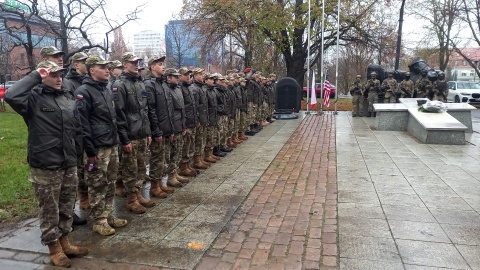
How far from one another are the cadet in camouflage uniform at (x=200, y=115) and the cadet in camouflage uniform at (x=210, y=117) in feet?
0.59

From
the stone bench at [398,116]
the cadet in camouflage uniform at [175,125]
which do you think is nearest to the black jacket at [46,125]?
the cadet in camouflage uniform at [175,125]

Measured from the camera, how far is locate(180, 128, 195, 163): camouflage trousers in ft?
21.3

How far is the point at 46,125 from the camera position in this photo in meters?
3.34

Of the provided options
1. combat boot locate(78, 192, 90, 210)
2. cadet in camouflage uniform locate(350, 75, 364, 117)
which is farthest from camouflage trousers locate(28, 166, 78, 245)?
cadet in camouflage uniform locate(350, 75, 364, 117)

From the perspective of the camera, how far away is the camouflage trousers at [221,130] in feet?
26.0

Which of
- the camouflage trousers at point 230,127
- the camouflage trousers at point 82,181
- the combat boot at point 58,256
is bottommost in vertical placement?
the combat boot at point 58,256

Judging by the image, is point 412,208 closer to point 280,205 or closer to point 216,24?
point 280,205

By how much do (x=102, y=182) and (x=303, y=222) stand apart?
92.6 inches

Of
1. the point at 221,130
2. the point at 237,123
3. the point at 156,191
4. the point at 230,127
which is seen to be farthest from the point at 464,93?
the point at 156,191

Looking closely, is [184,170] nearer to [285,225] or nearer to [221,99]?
[221,99]

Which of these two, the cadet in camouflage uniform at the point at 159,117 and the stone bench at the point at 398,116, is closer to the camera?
the cadet in camouflage uniform at the point at 159,117

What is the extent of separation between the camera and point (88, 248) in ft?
12.5

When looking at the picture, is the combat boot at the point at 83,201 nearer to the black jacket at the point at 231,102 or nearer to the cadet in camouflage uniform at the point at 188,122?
the cadet in camouflage uniform at the point at 188,122

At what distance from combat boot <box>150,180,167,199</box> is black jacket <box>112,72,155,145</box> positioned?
912 mm
